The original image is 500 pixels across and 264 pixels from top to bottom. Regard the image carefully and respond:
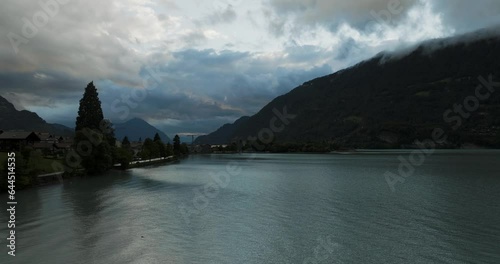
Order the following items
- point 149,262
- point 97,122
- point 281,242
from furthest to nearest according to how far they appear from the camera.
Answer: point 97,122 < point 281,242 < point 149,262

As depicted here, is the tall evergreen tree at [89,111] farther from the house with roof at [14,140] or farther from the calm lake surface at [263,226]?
the calm lake surface at [263,226]

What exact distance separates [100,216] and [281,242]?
21.0 m

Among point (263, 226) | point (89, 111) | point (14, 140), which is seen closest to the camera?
point (263, 226)

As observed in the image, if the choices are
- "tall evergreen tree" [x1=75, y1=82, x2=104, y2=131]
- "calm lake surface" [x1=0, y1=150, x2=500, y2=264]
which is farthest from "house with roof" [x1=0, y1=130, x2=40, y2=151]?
"calm lake surface" [x1=0, y1=150, x2=500, y2=264]

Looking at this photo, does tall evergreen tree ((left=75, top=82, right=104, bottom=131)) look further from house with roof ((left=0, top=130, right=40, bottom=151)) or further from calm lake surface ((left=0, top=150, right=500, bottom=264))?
calm lake surface ((left=0, top=150, right=500, bottom=264))

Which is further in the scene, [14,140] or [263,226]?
[14,140]

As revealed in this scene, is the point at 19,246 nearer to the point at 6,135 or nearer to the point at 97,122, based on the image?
the point at 97,122

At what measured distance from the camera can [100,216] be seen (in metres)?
39.7

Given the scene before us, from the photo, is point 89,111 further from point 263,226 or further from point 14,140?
point 263,226

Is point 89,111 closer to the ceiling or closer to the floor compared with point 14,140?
closer to the ceiling

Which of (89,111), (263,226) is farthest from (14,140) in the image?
(263,226)

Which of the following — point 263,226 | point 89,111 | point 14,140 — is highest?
point 89,111

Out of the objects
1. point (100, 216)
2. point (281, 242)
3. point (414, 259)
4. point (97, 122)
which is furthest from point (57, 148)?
point (414, 259)

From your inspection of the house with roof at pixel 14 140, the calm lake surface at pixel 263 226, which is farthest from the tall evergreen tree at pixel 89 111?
the calm lake surface at pixel 263 226
